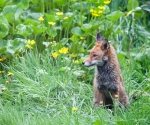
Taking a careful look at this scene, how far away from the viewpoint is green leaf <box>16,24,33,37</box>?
23.9ft

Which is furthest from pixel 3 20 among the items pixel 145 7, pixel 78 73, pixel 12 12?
pixel 145 7

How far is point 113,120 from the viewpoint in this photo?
5.69m

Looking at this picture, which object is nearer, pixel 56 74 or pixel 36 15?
pixel 56 74

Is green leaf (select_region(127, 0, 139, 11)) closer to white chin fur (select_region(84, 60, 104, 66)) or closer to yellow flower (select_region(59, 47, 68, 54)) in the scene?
yellow flower (select_region(59, 47, 68, 54))

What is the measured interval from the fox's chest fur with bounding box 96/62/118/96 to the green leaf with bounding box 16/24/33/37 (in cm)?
144

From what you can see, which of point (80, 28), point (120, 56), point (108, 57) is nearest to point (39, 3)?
point (80, 28)

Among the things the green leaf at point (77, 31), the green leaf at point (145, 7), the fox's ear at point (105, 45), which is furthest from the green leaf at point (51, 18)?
the green leaf at point (145, 7)

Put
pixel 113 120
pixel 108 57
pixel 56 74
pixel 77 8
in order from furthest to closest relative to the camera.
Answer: pixel 77 8
pixel 56 74
pixel 108 57
pixel 113 120

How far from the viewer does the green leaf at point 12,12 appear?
7.54m

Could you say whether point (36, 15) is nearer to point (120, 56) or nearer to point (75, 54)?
point (75, 54)

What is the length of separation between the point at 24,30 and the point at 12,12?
405 millimetres

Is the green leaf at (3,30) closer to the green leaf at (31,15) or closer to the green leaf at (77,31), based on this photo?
the green leaf at (31,15)

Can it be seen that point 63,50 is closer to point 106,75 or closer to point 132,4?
point 106,75

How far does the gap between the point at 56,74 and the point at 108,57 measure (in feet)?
3.20
